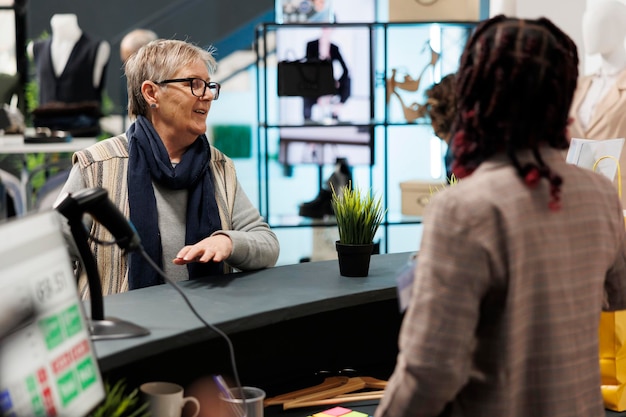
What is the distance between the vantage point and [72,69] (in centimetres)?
716

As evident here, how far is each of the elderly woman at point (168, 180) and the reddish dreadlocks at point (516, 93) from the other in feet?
3.72

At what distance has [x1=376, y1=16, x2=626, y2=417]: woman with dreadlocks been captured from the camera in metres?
1.36

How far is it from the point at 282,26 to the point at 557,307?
13.8 feet

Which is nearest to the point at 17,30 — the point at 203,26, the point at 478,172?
the point at 203,26

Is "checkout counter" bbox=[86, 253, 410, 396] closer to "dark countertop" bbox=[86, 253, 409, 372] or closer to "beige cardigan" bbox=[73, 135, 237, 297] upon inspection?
"dark countertop" bbox=[86, 253, 409, 372]

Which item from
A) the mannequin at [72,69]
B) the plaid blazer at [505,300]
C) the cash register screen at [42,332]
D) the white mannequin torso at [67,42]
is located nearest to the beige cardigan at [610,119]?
the plaid blazer at [505,300]

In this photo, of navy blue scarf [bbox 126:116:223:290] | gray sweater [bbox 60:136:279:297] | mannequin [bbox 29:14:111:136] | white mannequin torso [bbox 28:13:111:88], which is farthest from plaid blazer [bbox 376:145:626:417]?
white mannequin torso [bbox 28:13:111:88]

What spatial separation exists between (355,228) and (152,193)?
2.13 feet

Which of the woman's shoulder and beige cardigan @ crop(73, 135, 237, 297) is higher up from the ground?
the woman's shoulder

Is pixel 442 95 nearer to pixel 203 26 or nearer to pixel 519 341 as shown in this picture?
pixel 519 341

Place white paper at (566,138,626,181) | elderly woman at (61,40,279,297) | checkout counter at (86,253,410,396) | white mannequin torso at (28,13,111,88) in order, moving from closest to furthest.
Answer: checkout counter at (86,253,410,396) < white paper at (566,138,626,181) < elderly woman at (61,40,279,297) < white mannequin torso at (28,13,111,88)

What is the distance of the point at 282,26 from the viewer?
541 centimetres

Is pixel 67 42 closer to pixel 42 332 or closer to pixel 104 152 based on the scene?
pixel 104 152

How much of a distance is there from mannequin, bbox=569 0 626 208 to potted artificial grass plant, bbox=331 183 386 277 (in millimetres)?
2537
